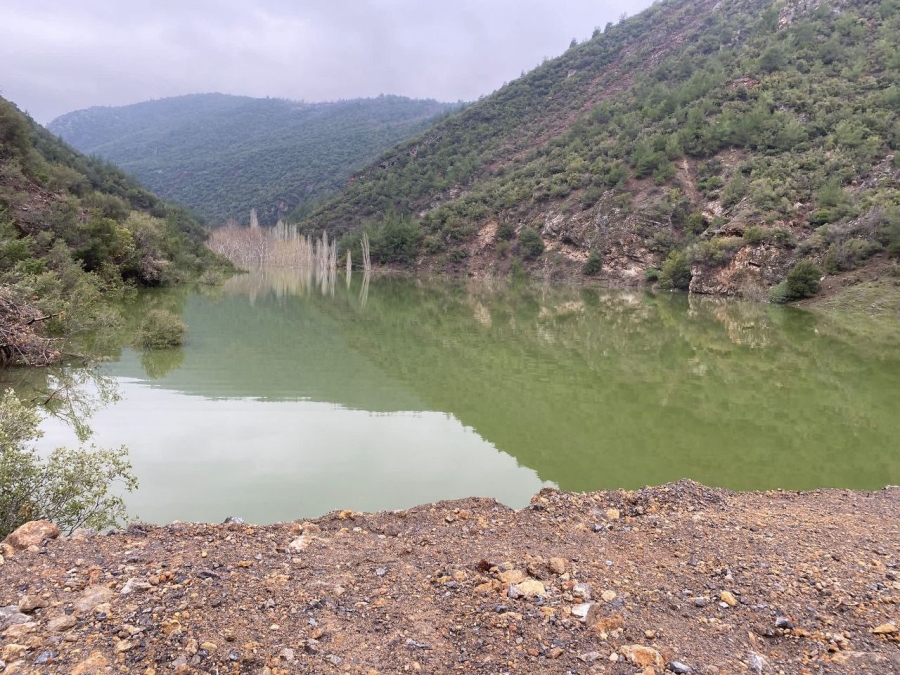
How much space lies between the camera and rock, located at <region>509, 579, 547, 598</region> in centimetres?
379

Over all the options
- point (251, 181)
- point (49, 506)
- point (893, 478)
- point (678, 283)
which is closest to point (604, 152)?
point (678, 283)

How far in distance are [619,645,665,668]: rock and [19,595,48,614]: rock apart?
141 inches

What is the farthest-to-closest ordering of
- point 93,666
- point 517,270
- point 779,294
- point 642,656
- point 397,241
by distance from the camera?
point 397,241
point 517,270
point 779,294
point 642,656
point 93,666

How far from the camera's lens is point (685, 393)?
12875mm

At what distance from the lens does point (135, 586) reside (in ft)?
12.1

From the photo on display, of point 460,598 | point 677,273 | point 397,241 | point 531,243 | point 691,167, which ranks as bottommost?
point 460,598

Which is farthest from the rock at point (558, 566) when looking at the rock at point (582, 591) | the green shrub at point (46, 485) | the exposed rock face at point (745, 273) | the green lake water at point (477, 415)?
the exposed rock face at point (745, 273)

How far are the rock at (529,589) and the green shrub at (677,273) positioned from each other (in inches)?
1834

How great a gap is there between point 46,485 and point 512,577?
451 centimetres

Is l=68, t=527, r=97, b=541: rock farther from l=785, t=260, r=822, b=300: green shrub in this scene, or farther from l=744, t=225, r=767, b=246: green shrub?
l=744, t=225, r=767, b=246: green shrub

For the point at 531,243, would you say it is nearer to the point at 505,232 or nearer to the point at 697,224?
the point at 505,232

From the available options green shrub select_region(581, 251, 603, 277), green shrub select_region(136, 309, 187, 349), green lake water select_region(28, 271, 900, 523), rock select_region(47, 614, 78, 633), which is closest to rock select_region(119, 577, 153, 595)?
rock select_region(47, 614, 78, 633)

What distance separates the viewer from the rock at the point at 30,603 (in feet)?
11.0

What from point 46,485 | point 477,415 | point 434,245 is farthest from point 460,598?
point 434,245
